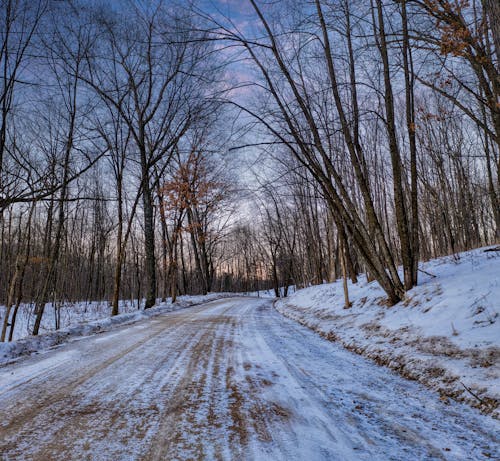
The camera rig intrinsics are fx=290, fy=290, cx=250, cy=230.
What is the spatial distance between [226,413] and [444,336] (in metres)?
2.94

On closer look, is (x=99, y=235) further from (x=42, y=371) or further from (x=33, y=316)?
(x=42, y=371)

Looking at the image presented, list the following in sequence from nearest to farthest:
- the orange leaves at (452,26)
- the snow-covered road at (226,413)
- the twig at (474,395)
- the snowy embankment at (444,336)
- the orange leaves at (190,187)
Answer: the snow-covered road at (226,413), the twig at (474,395), the snowy embankment at (444,336), the orange leaves at (452,26), the orange leaves at (190,187)

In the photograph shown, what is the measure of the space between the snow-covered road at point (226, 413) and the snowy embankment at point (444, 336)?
0.25m

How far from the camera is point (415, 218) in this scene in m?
6.15

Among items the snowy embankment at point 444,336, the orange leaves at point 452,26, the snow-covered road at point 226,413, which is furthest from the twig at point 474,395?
the orange leaves at point 452,26

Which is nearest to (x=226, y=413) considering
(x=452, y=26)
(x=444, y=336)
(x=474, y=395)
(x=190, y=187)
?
(x=474, y=395)

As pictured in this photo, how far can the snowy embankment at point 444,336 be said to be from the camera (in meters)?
2.64

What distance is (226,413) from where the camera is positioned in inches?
84.0

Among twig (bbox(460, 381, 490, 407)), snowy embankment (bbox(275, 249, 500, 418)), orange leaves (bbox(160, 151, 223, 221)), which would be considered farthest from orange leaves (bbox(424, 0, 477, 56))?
orange leaves (bbox(160, 151, 223, 221))

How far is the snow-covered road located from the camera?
165 cm

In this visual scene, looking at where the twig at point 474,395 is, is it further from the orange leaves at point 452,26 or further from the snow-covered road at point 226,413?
the orange leaves at point 452,26

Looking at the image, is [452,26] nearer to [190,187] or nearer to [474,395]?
[474,395]

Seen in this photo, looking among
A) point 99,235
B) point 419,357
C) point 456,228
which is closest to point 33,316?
point 99,235

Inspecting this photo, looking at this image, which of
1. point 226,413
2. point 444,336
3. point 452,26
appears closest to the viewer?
point 226,413
